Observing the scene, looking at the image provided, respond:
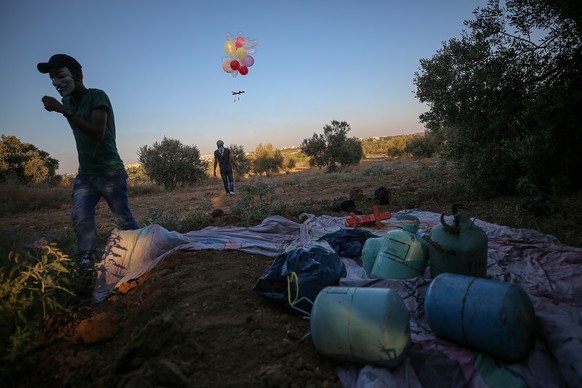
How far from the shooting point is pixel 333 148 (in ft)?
78.5

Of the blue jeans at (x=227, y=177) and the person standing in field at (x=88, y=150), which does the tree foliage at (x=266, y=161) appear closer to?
the blue jeans at (x=227, y=177)

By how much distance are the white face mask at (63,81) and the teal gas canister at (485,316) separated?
12.5ft

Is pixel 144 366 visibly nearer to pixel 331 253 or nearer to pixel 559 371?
pixel 331 253

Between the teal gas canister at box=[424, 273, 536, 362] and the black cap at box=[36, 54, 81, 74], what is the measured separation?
3949 millimetres

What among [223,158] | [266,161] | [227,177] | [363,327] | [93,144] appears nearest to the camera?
[363,327]

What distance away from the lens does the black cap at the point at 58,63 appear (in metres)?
3.32

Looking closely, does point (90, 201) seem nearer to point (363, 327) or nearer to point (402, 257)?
point (363, 327)

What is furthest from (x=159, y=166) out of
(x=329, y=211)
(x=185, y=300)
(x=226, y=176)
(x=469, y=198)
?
(x=185, y=300)

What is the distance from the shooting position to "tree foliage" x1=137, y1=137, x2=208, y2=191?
1942 centimetres

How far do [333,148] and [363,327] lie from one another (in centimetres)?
2249

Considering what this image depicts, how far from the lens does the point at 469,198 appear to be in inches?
283

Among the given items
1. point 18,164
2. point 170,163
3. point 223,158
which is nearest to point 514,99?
point 223,158

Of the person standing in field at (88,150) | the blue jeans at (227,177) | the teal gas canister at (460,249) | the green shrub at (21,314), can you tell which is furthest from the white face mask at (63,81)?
the blue jeans at (227,177)

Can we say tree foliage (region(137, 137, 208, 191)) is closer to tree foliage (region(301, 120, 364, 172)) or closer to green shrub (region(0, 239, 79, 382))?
tree foliage (region(301, 120, 364, 172))
